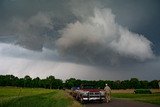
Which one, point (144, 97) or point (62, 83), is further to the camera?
point (62, 83)

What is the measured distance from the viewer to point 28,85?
163250 mm

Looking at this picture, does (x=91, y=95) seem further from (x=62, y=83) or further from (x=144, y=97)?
(x=62, y=83)

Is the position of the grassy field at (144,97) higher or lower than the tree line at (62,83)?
lower

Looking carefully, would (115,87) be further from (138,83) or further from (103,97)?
(103,97)

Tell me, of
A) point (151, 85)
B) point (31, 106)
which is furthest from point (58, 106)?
point (151, 85)

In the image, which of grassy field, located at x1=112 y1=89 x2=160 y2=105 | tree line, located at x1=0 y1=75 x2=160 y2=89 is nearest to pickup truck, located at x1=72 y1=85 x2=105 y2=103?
grassy field, located at x1=112 y1=89 x2=160 y2=105

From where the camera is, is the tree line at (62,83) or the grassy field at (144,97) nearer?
the grassy field at (144,97)

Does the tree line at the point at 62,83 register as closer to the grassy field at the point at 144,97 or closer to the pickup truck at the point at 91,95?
the grassy field at the point at 144,97

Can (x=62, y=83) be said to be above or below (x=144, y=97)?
above

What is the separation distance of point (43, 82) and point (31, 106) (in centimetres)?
14743

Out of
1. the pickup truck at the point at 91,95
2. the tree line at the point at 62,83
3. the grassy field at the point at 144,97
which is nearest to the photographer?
the pickup truck at the point at 91,95

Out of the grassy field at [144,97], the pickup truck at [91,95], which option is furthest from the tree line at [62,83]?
the pickup truck at [91,95]

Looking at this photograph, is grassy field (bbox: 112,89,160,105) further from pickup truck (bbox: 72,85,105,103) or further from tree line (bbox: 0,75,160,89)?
tree line (bbox: 0,75,160,89)

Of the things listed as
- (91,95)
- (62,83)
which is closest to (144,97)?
(91,95)
